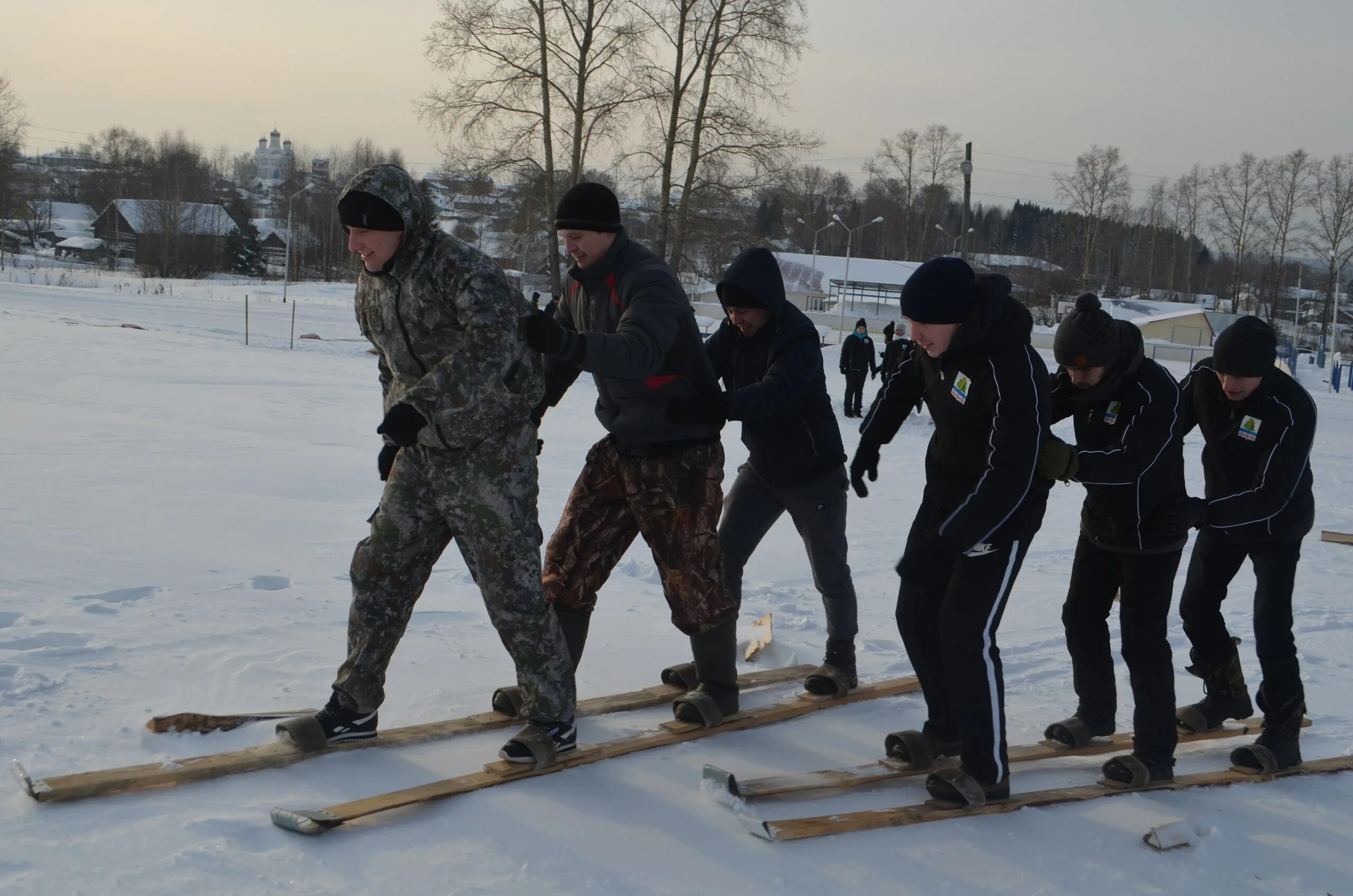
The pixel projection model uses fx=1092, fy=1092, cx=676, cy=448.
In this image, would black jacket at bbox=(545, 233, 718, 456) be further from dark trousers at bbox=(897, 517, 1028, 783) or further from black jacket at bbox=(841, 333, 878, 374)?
black jacket at bbox=(841, 333, 878, 374)

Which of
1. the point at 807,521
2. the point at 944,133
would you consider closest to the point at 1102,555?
the point at 807,521

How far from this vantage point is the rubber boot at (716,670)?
3.77m

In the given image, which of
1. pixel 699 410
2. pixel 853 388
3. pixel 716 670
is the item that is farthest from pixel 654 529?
pixel 853 388

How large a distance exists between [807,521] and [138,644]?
8.23 feet

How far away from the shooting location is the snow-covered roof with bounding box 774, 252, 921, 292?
238 ft

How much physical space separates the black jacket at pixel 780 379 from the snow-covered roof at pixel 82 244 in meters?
81.5

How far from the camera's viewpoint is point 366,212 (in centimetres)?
299

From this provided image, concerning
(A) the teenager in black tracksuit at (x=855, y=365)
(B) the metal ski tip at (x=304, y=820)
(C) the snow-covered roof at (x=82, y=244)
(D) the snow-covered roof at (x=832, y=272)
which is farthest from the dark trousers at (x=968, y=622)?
(C) the snow-covered roof at (x=82, y=244)

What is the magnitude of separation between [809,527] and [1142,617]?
1185 mm

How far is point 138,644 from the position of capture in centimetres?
401

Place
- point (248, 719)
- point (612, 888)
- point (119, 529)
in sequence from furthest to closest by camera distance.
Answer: point (119, 529)
point (248, 719)
point (612, 888)

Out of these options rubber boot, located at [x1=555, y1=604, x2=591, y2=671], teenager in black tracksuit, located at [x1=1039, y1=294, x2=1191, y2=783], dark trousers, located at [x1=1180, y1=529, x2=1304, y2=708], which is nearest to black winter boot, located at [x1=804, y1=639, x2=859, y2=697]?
teenager in black tracksuit, located at [x1=1039, y1=294, x2=1191, y2=783]

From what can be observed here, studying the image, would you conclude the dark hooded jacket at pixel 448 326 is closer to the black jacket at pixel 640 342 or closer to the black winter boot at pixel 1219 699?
the black jacket at pixel 640 342

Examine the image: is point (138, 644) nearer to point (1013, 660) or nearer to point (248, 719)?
point (248, 719)
